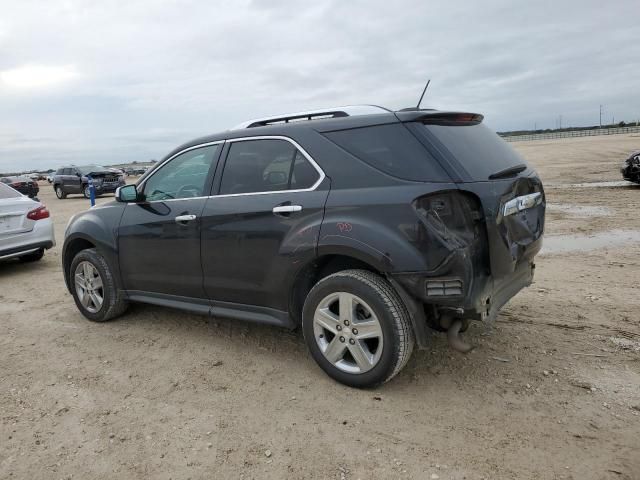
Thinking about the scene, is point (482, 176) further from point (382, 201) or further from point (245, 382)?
point (245, 382)

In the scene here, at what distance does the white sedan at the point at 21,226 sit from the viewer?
726 centimetres

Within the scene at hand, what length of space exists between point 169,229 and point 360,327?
6.38 ft

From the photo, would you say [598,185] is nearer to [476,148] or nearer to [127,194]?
[476,148]

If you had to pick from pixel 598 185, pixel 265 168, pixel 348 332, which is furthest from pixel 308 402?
pixel 598 185

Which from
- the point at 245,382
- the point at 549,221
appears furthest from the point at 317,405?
the point at 549,221

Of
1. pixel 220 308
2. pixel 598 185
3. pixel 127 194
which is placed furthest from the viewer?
pixel 598 185

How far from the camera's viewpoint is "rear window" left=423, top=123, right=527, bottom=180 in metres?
3.16

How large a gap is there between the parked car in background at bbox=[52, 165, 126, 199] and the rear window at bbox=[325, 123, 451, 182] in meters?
21.5

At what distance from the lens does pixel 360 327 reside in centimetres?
325

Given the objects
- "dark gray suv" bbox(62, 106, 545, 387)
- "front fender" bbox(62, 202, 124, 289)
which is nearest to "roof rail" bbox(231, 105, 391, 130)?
"dark gray suv" bbox(62, 106, 545, 387)

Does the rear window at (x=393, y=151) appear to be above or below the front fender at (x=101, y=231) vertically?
above

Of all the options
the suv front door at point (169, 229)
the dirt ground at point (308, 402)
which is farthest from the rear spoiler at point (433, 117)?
the dirt ground at point (308, 402)

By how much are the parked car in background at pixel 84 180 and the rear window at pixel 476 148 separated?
21.8 m

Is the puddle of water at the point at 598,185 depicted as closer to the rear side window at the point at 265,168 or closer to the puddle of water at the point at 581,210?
the puddle of water at the point at 581,210
